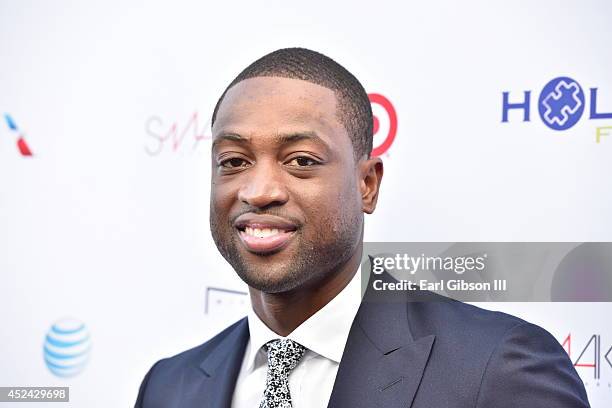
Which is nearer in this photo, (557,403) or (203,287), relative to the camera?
(557,403)

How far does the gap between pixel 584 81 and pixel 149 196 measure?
4.30 feet

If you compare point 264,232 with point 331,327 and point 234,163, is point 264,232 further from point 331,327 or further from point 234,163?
point 331,327

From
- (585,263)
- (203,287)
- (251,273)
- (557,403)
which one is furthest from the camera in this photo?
(203,287)

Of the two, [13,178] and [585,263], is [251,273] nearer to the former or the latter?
[585,263]

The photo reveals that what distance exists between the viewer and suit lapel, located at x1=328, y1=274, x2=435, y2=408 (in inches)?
58.8

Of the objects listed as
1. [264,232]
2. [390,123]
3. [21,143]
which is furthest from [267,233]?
[21,143]

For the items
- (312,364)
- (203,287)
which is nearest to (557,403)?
(312,364)

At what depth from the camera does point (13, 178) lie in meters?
2.49

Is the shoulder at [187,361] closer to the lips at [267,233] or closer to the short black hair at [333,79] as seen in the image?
the lips at [267,233]

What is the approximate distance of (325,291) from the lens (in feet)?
5.36

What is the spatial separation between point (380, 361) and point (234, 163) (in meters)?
0.49

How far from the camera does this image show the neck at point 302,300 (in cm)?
162

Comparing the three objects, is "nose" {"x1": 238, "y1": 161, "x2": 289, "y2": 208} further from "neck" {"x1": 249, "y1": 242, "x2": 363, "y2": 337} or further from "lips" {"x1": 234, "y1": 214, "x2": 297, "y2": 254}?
"neck" {"x1": 249, "y1": 242, "x2": 363, "y2": 337}

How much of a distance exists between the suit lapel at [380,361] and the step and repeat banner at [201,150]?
628 millimetres
